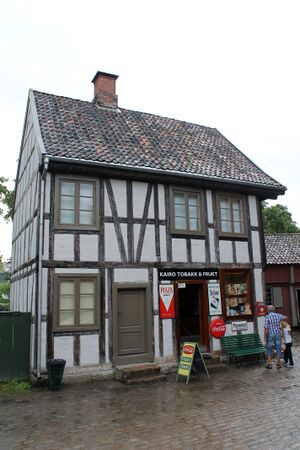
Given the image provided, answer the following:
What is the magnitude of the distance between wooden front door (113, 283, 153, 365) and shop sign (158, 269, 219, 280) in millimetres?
696

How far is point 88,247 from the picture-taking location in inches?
422

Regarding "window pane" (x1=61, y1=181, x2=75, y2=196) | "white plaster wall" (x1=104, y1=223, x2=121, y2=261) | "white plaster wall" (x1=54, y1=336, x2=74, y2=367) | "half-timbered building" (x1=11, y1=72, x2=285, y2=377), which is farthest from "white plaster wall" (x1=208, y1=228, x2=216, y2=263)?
"white plaster wall" (x1=54, y1=336, x2=74, y2=367)

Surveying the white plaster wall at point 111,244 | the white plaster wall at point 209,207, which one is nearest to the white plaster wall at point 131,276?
the white plaster wall at point 111,244

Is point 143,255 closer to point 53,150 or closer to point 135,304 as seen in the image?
point 135,304

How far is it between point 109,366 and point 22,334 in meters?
2.42

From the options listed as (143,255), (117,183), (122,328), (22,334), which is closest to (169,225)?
(143,255)

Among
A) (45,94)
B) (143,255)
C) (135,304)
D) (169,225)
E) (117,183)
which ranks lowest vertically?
(135,304)

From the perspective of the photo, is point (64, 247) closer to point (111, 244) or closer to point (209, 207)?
point (111, 244)

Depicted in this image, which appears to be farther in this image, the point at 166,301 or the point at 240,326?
the point at 240,326

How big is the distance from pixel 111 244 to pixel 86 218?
3.20ft

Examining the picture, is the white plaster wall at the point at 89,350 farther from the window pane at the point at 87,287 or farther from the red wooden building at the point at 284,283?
the red wooden building at the point at 284,283

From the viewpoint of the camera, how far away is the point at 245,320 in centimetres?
1284

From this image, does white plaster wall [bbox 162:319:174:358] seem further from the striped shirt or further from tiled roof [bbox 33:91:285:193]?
tiled roof [bbox 33:91:285:193]

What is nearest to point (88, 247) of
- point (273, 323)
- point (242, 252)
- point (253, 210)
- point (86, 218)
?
point (86, 218)
